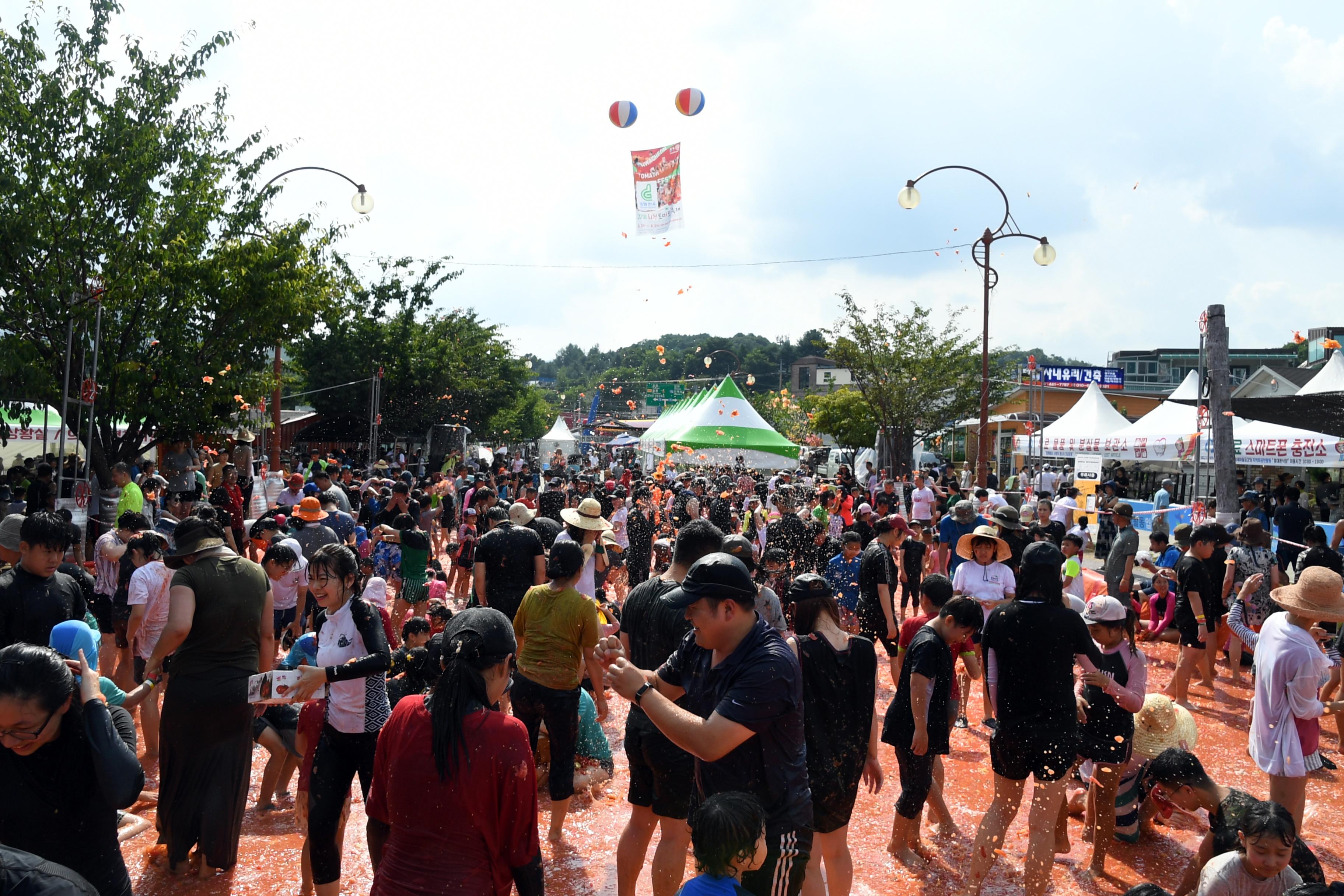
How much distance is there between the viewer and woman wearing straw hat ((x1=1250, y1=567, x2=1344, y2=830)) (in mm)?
4418

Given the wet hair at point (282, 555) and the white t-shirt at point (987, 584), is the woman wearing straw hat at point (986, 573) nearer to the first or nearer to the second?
the white t-shirt at point (987, 584)

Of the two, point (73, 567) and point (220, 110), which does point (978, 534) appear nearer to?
point (73, 567)

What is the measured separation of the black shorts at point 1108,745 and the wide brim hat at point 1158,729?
51cm

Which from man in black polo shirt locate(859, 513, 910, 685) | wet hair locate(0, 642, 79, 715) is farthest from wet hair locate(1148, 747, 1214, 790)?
wet hair locate(0, 642, 79, 715)

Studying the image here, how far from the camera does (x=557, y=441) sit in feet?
141

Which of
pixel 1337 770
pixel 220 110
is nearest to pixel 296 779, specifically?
pixel 1337 770

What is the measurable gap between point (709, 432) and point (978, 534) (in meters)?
15.6

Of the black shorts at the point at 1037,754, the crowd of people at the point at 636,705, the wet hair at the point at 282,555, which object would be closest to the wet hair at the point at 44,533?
the crowd of people at the point at 636,705

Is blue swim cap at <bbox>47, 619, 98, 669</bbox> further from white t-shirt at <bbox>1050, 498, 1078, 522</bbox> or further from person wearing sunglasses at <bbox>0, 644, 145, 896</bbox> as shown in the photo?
white t-shirt at <bbox>1050, 498, 1078, 522</bbox>

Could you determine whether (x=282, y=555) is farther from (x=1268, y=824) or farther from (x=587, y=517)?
(x=1268, y=824)

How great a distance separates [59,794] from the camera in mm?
2633

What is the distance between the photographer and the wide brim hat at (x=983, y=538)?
22.3 ft

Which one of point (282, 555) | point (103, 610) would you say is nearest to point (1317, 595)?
point (282, 555)

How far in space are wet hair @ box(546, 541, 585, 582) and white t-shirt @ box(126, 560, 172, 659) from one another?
99.5 inches
